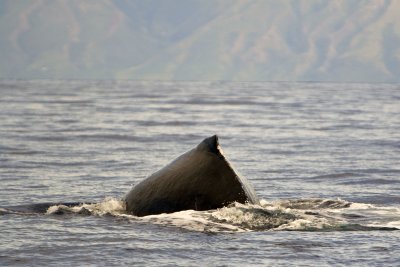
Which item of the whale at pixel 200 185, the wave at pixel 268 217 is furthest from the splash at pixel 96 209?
the whale at pixel 200 185

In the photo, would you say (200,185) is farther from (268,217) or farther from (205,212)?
(268,217)

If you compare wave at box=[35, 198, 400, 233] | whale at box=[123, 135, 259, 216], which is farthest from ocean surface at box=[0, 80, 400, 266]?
whale at box=[123, 135, 259, 216]

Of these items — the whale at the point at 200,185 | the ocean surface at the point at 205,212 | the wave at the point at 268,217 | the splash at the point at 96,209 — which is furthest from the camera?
the splash at the point at 96,209

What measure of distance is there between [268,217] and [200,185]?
3.43ft

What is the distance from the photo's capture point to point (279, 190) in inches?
658

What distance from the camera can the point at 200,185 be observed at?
10.9 metres

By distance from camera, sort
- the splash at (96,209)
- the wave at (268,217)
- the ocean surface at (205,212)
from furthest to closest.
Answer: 1. the splash at (96,209)
2. the wave at (268,217)
3. the ocean surface at (205,212)

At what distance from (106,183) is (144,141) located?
13.4 m

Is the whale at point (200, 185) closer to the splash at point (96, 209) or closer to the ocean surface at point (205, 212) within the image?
the ocean surface at point (205, 212)

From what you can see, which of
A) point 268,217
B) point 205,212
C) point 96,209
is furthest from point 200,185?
point 96,209

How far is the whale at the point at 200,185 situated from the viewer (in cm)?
1087

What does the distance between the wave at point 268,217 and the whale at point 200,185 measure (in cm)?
10

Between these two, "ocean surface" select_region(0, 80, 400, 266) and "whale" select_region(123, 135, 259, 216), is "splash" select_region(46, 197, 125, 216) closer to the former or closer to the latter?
"ocean surface" select_region(0, 80, 400, 266)

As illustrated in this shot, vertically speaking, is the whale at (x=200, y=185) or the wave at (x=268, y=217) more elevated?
the whale at (x=200, y=185)
